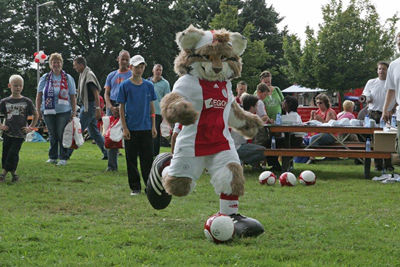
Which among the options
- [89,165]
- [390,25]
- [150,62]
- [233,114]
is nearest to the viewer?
[233,114]

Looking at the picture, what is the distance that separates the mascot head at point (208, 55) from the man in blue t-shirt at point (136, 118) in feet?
6.96

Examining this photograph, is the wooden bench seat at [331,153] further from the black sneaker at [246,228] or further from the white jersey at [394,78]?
the black sneaker at [246,228]

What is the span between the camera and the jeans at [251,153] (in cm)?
1064

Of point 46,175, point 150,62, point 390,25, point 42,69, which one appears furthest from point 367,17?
point 46,175

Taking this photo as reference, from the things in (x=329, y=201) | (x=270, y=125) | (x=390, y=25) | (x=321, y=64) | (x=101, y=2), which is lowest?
(x=329, y=201)

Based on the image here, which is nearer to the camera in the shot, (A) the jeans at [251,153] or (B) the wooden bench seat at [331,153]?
(B) the wooden bench seat at [331,153]

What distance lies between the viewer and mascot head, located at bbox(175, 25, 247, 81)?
18.2 ft

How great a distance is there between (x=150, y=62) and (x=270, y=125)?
34.3 m

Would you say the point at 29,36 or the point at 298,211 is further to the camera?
the point at 29,36

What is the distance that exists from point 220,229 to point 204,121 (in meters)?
1.08

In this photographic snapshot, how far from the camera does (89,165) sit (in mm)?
11633

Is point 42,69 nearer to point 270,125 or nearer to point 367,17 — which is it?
point 367,17

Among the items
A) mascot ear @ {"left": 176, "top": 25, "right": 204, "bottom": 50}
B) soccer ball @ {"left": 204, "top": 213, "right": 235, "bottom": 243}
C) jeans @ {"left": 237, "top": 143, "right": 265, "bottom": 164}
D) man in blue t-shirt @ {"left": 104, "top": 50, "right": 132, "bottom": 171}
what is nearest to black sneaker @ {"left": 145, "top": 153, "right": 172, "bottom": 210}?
soccer ball @ {"left": 204, "top": 213, "right": 235, "bottom": 243}

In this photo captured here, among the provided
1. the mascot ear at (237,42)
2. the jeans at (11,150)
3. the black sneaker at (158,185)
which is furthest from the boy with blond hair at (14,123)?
the mascot ear at (237,42)
